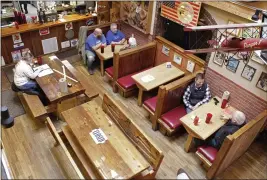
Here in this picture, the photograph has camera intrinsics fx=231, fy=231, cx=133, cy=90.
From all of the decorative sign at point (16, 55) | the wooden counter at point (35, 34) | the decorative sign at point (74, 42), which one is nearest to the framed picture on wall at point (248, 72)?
the wooden counter at point (35, 34)

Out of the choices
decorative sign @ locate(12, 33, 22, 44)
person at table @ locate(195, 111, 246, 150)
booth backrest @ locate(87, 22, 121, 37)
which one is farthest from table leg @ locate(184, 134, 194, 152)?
decorative sign @ locate(12, 33, 22, 44)

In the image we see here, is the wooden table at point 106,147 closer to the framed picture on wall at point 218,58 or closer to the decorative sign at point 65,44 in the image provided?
the framed picture on wall at point 218,58

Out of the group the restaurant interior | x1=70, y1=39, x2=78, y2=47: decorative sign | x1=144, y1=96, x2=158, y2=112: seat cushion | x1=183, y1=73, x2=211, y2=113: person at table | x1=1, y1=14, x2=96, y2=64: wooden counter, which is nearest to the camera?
the restaurant interior

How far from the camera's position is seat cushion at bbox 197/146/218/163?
3326 millimetres

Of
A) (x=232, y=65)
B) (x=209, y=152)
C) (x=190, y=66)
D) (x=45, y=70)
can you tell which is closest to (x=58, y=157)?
(x=45, y=70)

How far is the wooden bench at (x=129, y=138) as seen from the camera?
2.96 m

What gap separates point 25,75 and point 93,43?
1777 mm

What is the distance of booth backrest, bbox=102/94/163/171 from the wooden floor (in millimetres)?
599

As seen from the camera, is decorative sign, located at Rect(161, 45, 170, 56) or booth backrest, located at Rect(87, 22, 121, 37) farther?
booth backrest, located at Rect(87, 22, 121, 37)

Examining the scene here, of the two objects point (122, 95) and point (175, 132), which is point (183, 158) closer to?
point (175, 132)

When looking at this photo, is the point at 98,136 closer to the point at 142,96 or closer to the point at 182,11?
the point at 142,96

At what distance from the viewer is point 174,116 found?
4023mm

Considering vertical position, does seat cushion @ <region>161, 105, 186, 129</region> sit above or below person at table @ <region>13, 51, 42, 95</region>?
below

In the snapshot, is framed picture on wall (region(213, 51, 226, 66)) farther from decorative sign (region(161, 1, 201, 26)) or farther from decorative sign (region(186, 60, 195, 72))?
decorative sign (region(161, 1, 201, 26))
